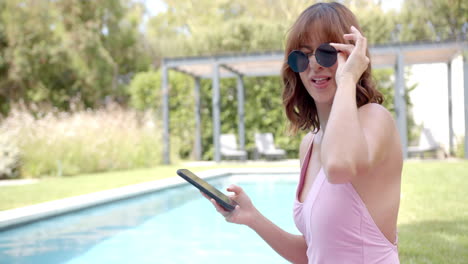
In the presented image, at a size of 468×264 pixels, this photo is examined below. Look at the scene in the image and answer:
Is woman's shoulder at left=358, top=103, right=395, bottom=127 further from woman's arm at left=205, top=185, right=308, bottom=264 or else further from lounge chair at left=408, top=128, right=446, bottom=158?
lounge chair at left=408, top=128, right=446, bottom=158

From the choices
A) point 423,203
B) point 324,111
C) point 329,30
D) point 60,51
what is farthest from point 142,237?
point 60,51

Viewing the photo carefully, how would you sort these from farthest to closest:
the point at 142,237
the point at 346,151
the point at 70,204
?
the point at 70,204 → the point at 142,237 → the point at 346,151

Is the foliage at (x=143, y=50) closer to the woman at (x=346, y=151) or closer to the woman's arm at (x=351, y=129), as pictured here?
A: the woman at (x=346, y=151)

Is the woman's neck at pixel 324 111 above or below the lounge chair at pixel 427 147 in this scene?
above

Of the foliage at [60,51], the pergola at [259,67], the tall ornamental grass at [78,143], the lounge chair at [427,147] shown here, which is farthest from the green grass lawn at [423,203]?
the foliage at [60,51]

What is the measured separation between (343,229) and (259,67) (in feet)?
41.3

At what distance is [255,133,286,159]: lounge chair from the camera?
45.3ft

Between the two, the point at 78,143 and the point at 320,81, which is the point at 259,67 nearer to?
the point at 78,143

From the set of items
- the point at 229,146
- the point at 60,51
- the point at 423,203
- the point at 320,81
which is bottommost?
the point at 423,203

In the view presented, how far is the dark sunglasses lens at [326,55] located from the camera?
1140mm

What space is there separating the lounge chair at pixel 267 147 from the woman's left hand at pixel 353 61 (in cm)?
1266

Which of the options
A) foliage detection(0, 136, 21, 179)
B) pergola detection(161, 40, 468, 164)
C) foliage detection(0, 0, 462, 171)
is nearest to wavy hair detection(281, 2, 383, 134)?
foliage detection(0, 136, 21, 179)

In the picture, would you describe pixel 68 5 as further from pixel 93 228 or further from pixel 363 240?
pixel 363 240

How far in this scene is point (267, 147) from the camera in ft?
46.4
